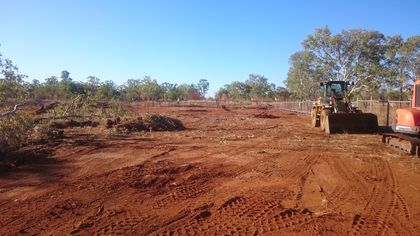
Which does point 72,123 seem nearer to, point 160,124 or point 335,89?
point 160,124

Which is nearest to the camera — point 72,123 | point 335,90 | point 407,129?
point 407,129

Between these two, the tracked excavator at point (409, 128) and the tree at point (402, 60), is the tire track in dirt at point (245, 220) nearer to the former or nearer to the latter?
the tracked excavator at point (409, 128)

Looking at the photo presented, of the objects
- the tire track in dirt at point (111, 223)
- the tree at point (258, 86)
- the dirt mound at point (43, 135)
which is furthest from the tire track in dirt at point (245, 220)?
the tree at point (258, 86)

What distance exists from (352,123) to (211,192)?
1311 cm

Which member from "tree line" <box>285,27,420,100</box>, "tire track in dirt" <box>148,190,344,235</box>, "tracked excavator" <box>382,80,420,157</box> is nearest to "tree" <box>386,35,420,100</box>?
"tree line" <box>285,27,420,100</box>

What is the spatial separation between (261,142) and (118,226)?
34.9 ft

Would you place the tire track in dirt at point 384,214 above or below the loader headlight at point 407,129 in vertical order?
below

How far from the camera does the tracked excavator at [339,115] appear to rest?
62.6 feet

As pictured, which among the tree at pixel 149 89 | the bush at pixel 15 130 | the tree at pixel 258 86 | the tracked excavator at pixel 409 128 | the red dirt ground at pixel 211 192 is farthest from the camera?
the tree at pixel 258 86

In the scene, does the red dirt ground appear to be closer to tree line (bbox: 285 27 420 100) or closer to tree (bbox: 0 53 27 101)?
tree (bbox: 0 53 27 101)

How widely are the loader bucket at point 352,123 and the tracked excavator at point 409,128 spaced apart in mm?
5055

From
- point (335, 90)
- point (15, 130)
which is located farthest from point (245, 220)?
point (335, 90)

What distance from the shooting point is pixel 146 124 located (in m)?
21.8

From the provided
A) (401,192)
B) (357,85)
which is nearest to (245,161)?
(401,192)
